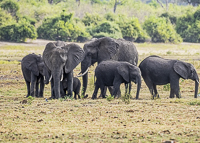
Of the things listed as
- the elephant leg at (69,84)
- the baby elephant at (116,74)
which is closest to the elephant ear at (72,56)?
the elephant leg at (69,84)

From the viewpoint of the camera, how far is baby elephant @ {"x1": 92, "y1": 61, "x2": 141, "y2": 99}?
1487 centimetres

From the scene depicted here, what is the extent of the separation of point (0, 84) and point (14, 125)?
1041 cm

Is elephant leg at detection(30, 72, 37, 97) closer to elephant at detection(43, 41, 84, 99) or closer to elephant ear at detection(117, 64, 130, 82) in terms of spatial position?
elephant at detection(43, 41, 84, 99)

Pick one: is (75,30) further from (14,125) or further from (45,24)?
(14,125)

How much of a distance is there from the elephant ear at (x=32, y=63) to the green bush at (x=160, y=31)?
45.4 m

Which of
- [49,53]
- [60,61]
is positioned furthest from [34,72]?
[60,61]

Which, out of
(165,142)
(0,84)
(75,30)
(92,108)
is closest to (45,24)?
(75,30)

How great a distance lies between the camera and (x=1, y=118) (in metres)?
10.9

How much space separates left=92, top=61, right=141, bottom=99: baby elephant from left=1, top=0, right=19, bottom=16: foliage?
46512 mm

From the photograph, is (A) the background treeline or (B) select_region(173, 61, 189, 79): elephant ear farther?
(A) the background treeline

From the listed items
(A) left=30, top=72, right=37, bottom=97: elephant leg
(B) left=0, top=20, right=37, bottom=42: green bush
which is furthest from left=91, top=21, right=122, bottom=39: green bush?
(A) left=30, top=72, right=37, bottom=97: elephant leg

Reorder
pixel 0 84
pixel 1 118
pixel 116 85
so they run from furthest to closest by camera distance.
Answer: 1. pixel 0 84
2. pixel 116 85
3. pixel 1 118

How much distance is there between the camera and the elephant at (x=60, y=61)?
48.3 feet

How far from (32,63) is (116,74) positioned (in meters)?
3.33
